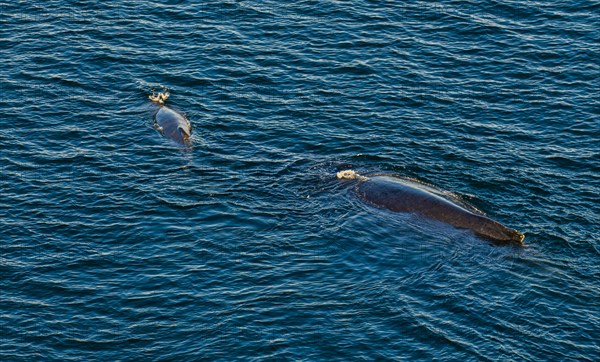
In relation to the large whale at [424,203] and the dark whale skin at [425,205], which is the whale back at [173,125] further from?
the dark whale skin at [425,205]

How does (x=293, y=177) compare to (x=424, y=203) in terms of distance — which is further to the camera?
(x=293, y=177)

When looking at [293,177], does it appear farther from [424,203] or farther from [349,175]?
[424,203]

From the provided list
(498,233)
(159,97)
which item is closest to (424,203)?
(498,233)

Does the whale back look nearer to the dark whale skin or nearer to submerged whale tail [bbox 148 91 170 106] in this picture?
submerged whale tail [bbox 148 91 170 106]

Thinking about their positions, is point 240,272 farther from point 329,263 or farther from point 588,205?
point 588,205

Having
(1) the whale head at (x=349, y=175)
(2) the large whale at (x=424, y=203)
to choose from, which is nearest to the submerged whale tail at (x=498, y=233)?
(2) the large whale at (x=424, y=203)

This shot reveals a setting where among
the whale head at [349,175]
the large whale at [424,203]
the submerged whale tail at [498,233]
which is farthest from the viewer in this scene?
the whale head at [349,175]

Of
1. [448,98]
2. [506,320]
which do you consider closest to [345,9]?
[448,98]

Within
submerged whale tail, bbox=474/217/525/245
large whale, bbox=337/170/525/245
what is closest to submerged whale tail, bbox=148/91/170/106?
large whale, bbox=337/170/525/245
